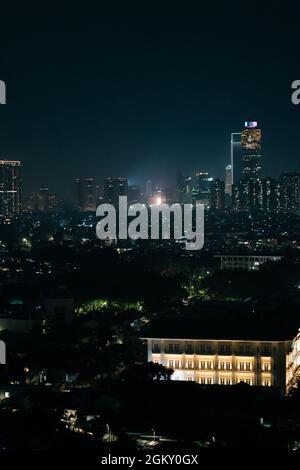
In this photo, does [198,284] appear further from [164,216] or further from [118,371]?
[164,216]

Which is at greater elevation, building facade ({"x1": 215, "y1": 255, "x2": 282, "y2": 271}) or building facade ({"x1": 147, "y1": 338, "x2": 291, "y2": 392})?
building facade ({"x1": 147, "y1": 338, "x2": 291, "y2": 392})

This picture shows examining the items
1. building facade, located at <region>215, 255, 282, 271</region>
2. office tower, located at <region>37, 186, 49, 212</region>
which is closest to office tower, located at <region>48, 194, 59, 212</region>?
office tower, located at <region>37, 186, 49, 212</region>

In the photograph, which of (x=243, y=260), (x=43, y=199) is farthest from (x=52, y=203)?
(x=243, y=260)

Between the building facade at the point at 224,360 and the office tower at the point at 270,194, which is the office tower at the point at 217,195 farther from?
the building facade at the point at 224,360

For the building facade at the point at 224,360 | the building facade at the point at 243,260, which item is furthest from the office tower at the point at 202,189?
the building facade at the point at 224,360

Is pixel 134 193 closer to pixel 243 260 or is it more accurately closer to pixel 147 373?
pixel 243 260

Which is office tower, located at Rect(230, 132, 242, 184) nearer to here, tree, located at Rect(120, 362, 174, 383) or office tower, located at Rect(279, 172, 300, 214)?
office tower, located at Rect(279, 172, 300, 214)
